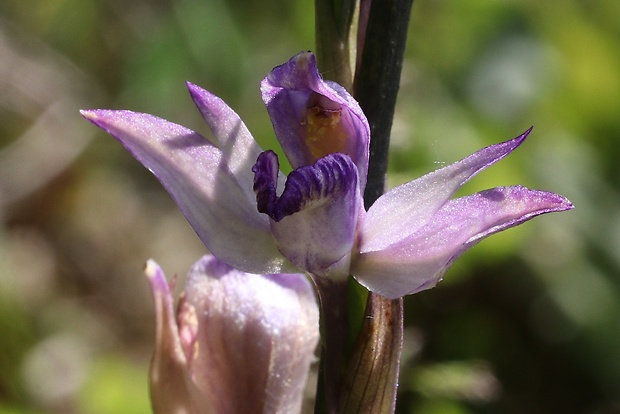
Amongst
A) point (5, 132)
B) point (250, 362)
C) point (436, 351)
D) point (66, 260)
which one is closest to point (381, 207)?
point (250, 362)

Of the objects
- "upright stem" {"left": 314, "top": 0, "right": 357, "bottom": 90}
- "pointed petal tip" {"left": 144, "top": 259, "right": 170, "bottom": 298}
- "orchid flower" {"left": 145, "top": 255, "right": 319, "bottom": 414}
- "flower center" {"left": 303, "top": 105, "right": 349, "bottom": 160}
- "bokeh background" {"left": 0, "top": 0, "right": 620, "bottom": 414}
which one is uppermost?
"upright stem" {"left": 314, "top": 0, "right": 357, "bottom": 90}

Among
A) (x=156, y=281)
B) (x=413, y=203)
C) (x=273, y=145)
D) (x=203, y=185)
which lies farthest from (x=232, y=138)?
(x=273, y=145)

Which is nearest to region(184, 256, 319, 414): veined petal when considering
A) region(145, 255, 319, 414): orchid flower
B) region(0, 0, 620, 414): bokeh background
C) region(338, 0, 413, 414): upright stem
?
region(145, 255, 319, 414): orchid flower

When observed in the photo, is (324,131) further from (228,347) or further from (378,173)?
(228,347)

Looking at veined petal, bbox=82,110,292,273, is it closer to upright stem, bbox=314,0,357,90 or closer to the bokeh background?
upright stem, bbox=314,0,357,90

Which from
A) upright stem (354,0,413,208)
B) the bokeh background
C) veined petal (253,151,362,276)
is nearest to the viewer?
veined petal (253,151,362,276)

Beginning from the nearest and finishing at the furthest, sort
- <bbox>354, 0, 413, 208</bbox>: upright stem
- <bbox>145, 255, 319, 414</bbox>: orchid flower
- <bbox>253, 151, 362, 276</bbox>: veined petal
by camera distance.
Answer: <bbox>253, 151, 362, 276</bbox>: veined petal
<bbox>354, 0, 413, 208</bbox>: upright stem
<bbox>145, 255, 319, 414</bbox>: orchid flower
